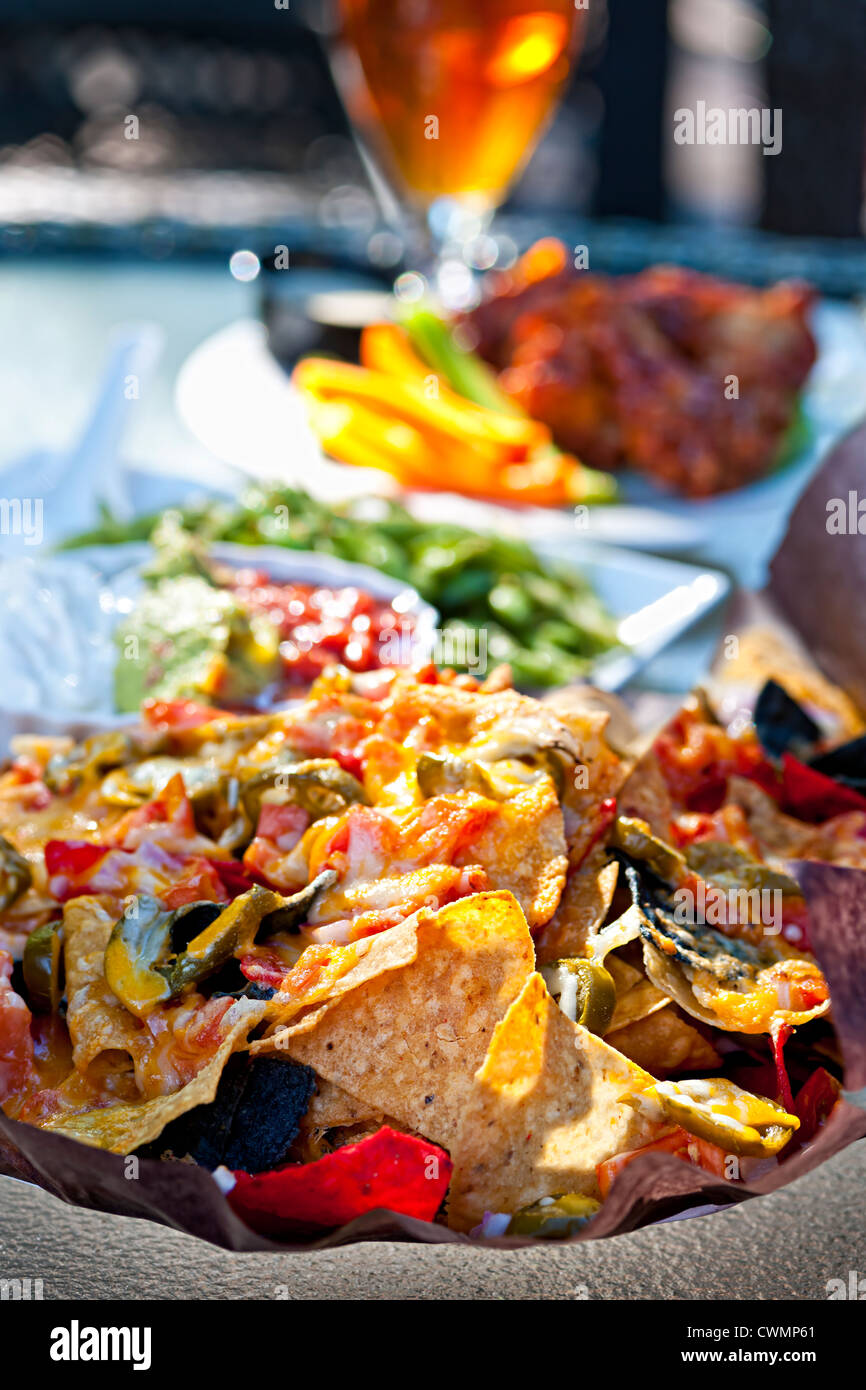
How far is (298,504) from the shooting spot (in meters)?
2.10

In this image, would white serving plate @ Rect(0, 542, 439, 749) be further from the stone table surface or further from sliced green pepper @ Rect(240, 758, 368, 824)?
the stone table surface

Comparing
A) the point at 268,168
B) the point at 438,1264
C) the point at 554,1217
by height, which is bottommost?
the point at 438,1264

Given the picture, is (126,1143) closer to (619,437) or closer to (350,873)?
(350,873)

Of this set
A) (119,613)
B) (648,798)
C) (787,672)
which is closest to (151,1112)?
(648,798)

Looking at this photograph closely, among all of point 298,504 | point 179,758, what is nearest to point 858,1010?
point 179,758

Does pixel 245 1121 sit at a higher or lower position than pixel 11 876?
lower

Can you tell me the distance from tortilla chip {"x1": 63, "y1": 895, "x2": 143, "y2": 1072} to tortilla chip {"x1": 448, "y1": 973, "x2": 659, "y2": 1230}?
0.82 feet

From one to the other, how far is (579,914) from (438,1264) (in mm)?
281

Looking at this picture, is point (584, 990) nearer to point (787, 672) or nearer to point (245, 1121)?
point (245, 1121)

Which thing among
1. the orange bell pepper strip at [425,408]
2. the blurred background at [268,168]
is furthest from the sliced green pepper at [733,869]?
the blurred background at [268,168]

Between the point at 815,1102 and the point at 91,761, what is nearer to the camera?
the point at 815,1102

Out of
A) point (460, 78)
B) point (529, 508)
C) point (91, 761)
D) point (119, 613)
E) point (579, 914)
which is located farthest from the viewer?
point (460, 78)

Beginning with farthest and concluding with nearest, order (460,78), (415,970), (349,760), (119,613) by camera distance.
A: (460,78), (119,613), (349,760), (415,970)

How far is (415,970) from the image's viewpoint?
0.98 metres
